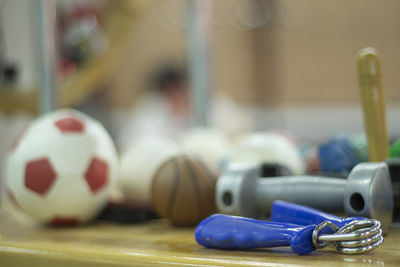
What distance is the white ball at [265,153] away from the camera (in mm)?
776

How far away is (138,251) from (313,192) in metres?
0.20

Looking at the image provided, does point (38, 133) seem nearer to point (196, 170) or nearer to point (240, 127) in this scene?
point (196, 170)

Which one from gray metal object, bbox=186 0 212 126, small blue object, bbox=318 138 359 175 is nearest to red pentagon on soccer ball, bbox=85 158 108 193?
small blue object, bbox=318 138 359 175

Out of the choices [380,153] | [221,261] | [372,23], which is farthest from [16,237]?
[372,23]

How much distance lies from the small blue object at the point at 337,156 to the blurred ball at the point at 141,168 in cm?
22

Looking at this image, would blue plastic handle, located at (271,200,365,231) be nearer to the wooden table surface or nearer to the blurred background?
the wooden table surface

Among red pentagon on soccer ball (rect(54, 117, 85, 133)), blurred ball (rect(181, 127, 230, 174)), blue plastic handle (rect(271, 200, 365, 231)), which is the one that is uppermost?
red pentagon on soccer ball (rect(54, 117, 85, 133))

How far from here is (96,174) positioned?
72 centimetres

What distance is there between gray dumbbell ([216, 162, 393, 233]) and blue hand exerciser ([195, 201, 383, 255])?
0.04 m

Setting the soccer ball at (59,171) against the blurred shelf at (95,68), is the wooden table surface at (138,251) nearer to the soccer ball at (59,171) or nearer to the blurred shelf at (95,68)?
→ the soccer ball at (59,171)

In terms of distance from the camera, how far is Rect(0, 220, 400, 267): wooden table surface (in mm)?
452

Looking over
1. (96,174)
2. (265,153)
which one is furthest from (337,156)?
(96,174)

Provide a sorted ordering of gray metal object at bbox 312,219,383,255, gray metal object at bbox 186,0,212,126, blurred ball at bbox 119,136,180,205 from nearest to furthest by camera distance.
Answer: gray metal object at bbox 312,219,383,255 < blurred ball at bbox 119,136,180,205 < gray metal object at bbox 186,0,212,126

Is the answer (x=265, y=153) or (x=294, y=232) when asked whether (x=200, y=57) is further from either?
(x=294, y=232)
